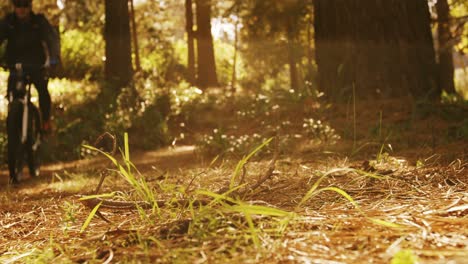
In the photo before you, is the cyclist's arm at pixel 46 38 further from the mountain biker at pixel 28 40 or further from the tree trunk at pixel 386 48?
the tree trunk at pixel 386 48

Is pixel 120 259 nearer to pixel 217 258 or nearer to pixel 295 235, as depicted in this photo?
pixel 217 258

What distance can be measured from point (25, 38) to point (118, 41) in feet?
22.5

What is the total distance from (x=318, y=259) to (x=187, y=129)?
1072cm

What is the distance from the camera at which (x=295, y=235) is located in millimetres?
1968

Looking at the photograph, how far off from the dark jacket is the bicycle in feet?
0.52

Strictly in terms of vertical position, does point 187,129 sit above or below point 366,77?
below

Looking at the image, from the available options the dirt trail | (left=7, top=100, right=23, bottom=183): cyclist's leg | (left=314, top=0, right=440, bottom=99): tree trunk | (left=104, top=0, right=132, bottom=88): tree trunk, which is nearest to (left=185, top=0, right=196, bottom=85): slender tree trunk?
(left=104, top=0, right=132, bottom=88): tree trunk

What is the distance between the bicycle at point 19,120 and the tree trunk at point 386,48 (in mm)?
3767

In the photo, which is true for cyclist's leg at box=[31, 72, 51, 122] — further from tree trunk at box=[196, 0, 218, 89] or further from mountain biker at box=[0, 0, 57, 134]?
tree trunk at box=[196, 0, 218, 89]

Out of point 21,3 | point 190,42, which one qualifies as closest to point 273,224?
point 21,3

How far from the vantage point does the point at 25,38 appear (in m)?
7.56

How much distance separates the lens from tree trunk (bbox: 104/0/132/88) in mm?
14273

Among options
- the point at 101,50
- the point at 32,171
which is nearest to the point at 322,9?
the point at 32,171

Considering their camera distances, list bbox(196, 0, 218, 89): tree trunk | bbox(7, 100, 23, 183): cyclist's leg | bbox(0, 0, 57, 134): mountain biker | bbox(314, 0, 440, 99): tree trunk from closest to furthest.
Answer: bbox(7, 100, 23, 183): cyclist's leg
bbox(0, 0, 57, 134): mountain biker
bbox(314, 0, 440, 99): tree trunk
bbox(196, 0, 218, 89): tree trunk
